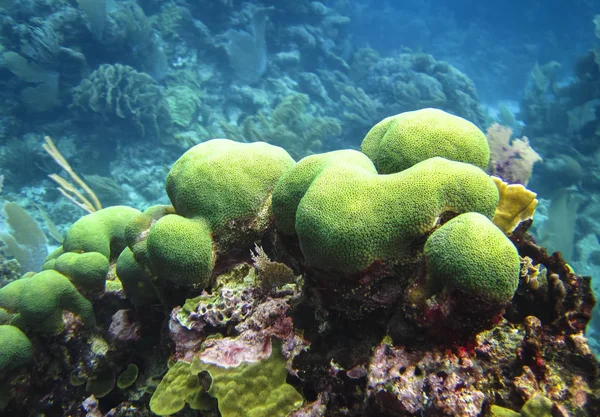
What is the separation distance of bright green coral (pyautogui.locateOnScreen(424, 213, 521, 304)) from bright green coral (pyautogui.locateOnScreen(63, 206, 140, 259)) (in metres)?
2.89

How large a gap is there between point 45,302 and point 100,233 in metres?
0.80

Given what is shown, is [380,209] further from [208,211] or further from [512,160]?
[512,160]

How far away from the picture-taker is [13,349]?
9.01ft

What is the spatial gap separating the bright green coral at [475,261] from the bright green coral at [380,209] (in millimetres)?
178

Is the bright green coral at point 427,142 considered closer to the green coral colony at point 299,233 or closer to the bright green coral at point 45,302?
the green coral colony at point 299,233

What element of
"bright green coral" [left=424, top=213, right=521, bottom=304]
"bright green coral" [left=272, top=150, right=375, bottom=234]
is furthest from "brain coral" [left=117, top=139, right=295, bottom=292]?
"bright green coral" [left=424, top=213, right=521, bottom=304]

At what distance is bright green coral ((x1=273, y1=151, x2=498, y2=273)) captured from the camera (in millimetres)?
1669

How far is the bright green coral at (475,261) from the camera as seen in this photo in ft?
4.68

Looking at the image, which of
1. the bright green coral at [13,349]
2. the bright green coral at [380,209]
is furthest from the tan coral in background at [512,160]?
the bright green coral at [13,349]

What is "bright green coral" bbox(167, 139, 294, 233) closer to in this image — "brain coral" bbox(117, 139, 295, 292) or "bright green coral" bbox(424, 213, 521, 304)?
"brain coral" bbox(117, 139, 295, 292)

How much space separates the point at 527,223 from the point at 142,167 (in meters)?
10.8

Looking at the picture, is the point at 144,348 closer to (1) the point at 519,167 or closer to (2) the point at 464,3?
(1) the point at 519,167

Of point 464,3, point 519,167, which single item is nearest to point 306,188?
point 519,167

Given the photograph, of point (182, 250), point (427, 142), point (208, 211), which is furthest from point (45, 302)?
point (427, 142)
